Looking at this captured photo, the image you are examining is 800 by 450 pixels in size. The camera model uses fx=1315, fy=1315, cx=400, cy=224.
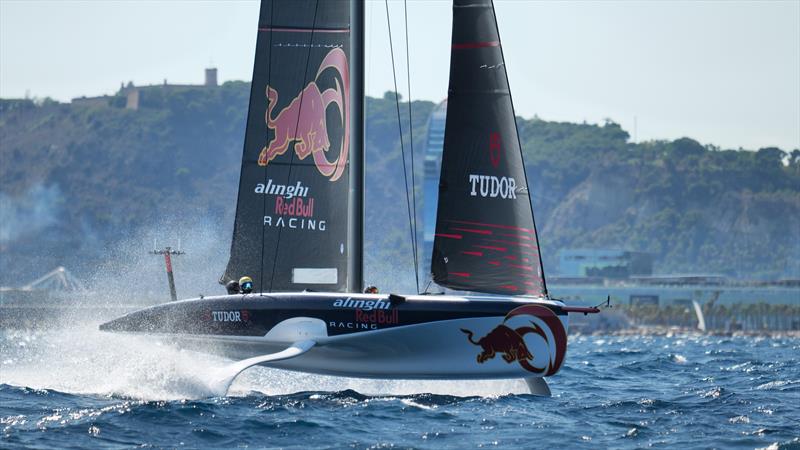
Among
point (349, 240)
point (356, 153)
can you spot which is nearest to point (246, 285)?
point (349, 240)

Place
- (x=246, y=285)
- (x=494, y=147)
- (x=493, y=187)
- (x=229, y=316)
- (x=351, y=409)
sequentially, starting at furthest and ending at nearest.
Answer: (x=246, y=285)
(x=229, y=316)
(x=494, y=147)
(x=493, y=187)
(x=351, y=409)

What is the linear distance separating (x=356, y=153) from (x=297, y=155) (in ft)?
3.47

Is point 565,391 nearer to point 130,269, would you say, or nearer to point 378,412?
point 378,412

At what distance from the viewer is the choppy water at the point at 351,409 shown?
52.2ft

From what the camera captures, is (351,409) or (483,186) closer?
(351,409)

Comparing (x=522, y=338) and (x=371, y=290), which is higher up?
(x=371, y=290)

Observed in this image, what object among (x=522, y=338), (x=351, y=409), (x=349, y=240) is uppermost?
(x=349, y=240)

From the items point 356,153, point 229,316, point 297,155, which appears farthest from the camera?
point 297,155

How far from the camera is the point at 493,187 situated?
66.8 feet

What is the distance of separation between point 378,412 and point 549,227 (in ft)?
598

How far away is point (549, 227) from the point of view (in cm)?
19912

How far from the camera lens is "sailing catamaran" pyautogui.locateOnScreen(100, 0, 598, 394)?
19547mm

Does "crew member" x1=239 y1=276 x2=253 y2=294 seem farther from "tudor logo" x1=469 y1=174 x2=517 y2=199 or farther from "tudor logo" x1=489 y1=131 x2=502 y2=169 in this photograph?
"tudor logo" x1=489 y1=131 x2=502 y2=169

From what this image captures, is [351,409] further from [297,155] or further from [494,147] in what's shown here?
[297,155]
